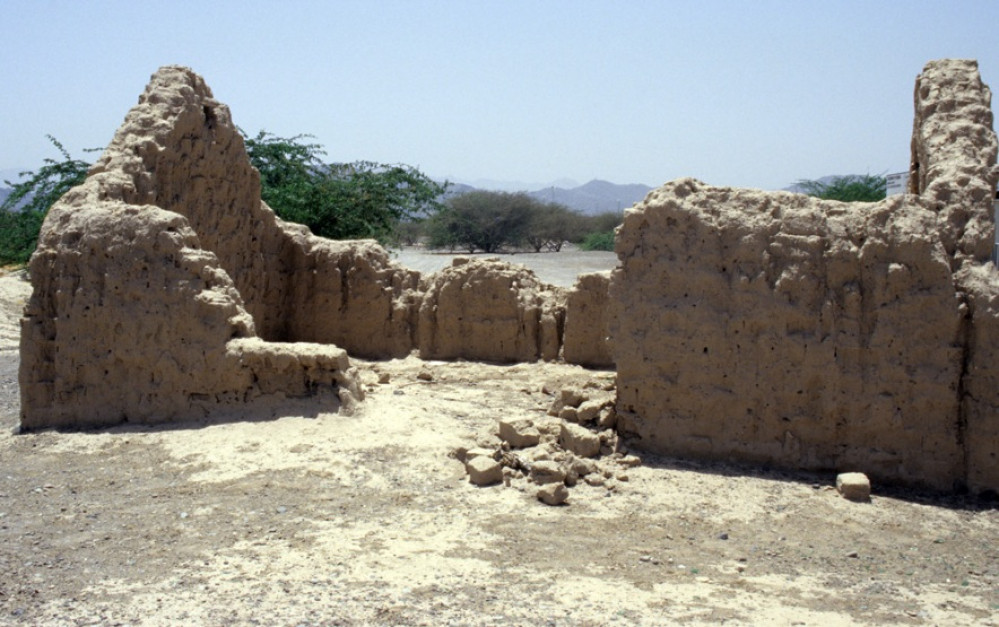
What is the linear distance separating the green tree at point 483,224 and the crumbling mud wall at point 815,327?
124ft

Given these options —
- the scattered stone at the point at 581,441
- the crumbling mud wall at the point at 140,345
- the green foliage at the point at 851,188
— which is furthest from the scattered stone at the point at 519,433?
the green foliage at the point at 851,188

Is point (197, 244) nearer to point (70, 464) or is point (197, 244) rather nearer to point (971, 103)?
point (70, 464)

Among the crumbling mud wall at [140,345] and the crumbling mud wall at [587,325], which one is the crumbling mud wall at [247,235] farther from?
the crumbling mud wall at [587,325]

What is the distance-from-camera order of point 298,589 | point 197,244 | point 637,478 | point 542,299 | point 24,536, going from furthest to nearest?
point 542,299, point 197,244, point 637,478, point 24,536, point 298,589

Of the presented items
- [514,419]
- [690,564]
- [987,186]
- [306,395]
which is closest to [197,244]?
[306,395]

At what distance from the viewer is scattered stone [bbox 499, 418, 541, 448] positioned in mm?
7473

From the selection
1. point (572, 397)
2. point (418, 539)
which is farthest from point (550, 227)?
point (418, 539)

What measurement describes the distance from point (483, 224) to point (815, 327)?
39.0 m

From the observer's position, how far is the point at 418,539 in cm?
582

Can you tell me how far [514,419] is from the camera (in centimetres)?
769

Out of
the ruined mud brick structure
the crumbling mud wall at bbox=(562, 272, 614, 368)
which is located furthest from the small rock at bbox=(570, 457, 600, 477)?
the crumbling mud wall at bbox=(562, 272, 614, 368)

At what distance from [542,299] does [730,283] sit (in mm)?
4688

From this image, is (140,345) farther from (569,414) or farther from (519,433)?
(569,414)

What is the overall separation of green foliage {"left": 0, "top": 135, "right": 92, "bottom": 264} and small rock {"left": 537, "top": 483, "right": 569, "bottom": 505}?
14.0 meters
